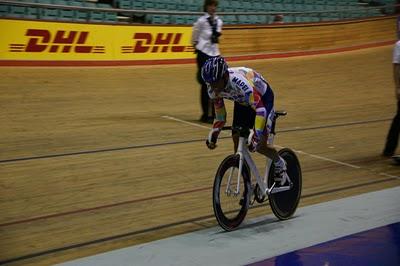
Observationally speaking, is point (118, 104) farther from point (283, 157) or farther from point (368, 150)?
point (283, 157)

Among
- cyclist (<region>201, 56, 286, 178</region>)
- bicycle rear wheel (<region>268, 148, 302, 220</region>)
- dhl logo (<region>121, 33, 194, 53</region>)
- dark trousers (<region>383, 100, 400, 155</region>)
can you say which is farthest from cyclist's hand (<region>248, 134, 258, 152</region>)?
dhl logo (<region>121, 33, 194, 53</region>)

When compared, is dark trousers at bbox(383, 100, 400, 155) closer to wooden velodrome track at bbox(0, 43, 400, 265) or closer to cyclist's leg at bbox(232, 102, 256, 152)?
wooden velodrome track at bbox(0, 43, 400, 265)

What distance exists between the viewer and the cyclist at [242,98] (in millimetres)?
3609

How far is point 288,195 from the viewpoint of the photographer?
425 centimetres

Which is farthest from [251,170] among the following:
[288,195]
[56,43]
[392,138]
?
[56,43]

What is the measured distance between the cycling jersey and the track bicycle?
0.12 metres

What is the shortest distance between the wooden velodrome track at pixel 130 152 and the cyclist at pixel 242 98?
780 mm

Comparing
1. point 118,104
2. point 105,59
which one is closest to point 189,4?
point 105,59

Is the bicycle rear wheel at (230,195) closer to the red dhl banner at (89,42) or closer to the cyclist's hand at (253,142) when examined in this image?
the cyclist's hand at (253,142)

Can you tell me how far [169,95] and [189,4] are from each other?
627 cm

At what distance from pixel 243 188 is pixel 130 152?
8.32 feet

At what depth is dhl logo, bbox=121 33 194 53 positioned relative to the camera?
40.3ft

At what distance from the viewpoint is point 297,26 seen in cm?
1641

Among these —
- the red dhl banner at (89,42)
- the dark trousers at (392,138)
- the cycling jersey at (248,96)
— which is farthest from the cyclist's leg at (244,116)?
the red dhl banner at (89,42)
